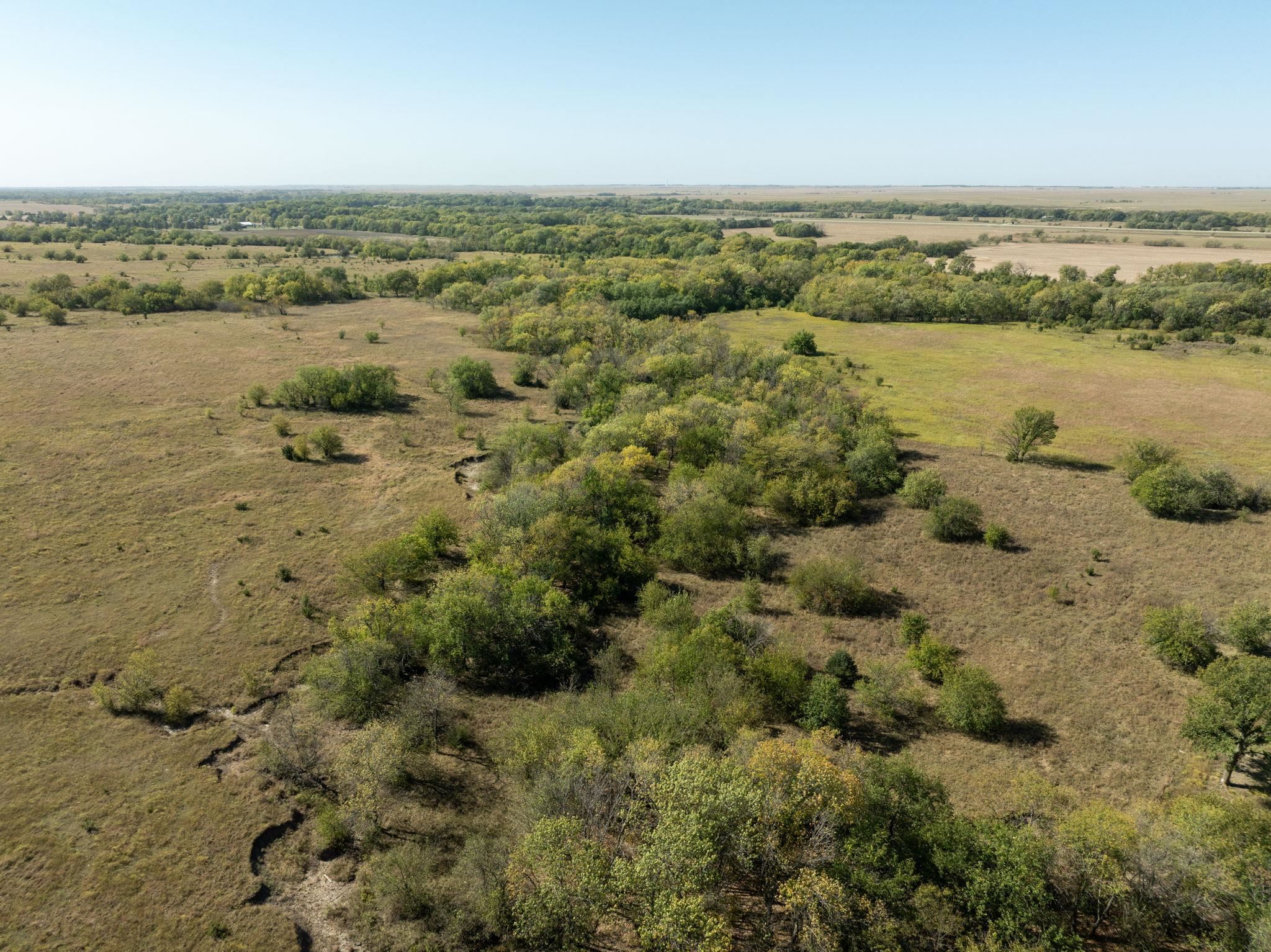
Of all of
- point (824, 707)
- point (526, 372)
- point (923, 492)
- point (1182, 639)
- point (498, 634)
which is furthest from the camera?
point (526, 372)

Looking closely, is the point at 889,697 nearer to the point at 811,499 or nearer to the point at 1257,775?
the point at 1257,775

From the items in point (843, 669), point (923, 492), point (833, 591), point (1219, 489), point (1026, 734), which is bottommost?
point (1026, 734)

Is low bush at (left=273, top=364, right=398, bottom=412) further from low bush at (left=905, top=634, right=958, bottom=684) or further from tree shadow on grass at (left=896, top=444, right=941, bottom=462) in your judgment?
low bush at (left=905, top=634, right=958, bottom=684)

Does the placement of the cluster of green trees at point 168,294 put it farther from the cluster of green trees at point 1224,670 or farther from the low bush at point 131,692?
the cluster of green trees at point 1224,670

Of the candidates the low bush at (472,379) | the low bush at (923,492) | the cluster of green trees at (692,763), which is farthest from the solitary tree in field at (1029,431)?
the low bush at (472,379)

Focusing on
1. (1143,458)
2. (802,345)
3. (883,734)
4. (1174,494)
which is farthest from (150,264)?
(1174,494)

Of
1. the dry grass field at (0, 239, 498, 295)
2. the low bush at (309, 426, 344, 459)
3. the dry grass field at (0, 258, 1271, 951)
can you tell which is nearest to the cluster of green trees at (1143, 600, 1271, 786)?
the dry grass field at (0, 258, 1271, 951)
